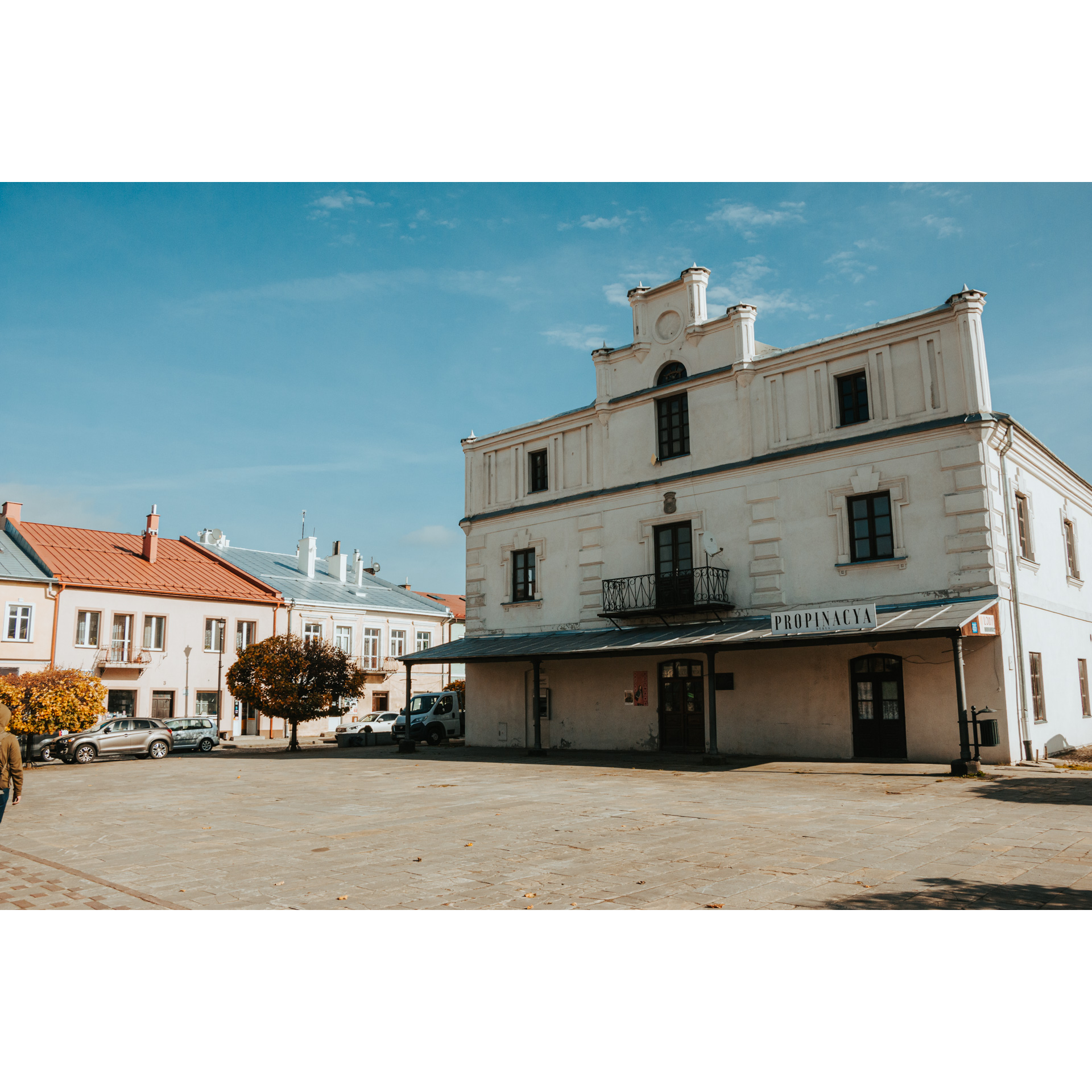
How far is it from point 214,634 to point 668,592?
2544 cm

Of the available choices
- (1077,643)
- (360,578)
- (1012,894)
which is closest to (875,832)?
(1012,894)

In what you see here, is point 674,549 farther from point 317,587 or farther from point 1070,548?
point 317,587

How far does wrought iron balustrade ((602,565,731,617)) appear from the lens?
22.9 m

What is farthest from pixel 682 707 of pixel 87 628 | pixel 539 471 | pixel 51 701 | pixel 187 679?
pixel 87 628

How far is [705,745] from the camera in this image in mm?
22891

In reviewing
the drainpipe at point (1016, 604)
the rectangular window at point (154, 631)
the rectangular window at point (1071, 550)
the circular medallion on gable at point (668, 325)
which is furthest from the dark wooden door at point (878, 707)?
the rectangular window at point (154, 631)

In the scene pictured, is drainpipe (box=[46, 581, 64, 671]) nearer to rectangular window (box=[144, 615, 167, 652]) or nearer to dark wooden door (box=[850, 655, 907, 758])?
rectangular window (box=[144, 615, 167, 652])

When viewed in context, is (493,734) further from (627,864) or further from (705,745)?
(627,864)

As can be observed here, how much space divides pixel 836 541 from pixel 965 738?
591cm

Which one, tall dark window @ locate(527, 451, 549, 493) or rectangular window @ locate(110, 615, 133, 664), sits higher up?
tall dark window @ locate(527, 451, 549, 493)

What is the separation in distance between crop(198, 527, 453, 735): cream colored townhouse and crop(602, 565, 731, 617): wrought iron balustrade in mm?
20713

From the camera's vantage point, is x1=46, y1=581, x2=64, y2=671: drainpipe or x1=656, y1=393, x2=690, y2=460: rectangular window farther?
x1=46, y1=581, x2=64, y2=671: drainpipe

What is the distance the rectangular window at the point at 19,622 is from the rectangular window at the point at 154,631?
189 inches

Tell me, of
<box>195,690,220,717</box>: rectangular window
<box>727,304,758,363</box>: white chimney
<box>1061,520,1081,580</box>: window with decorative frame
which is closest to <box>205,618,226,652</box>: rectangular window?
<box>195,690,220,717</box>: rectangular window
